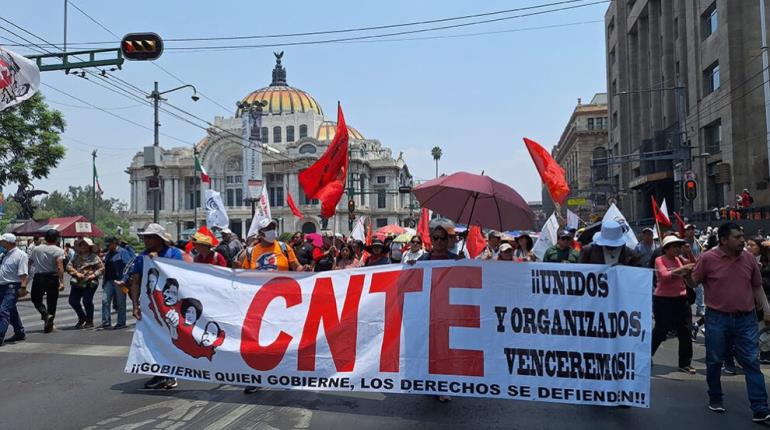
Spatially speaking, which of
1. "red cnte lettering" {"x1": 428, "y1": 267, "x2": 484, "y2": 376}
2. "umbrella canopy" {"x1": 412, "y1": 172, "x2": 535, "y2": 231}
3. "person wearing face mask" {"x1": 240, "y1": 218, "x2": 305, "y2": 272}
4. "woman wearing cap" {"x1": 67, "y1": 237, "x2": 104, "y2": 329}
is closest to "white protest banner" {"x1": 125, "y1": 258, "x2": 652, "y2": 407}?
"red cnte lettering" {"x1": 428, "y1": 267, "x2": 484, "y2": 376}

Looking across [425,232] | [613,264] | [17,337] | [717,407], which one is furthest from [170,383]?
[425,232]

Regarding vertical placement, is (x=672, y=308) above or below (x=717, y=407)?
above

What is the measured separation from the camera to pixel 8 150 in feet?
86.7

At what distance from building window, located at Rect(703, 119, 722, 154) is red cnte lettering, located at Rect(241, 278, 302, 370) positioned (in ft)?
97.6

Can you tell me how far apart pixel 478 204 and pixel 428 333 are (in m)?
2.40

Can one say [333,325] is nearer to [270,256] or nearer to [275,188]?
[270,256]

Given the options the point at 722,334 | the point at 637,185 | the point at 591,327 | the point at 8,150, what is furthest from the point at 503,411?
the point at 637,185

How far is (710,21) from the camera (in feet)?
103

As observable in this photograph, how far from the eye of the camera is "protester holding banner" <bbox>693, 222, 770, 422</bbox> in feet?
18.7

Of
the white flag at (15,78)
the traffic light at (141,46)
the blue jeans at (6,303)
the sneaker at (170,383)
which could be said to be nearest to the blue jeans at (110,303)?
the blue jeans at (6,303)

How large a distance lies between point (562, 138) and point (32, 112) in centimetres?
8193

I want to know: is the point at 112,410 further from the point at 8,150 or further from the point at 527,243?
the point at 8,150

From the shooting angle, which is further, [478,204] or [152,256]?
[478,204]

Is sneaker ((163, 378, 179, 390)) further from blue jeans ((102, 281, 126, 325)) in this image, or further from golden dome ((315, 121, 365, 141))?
golden dome ((315, 121, 365, 141))
